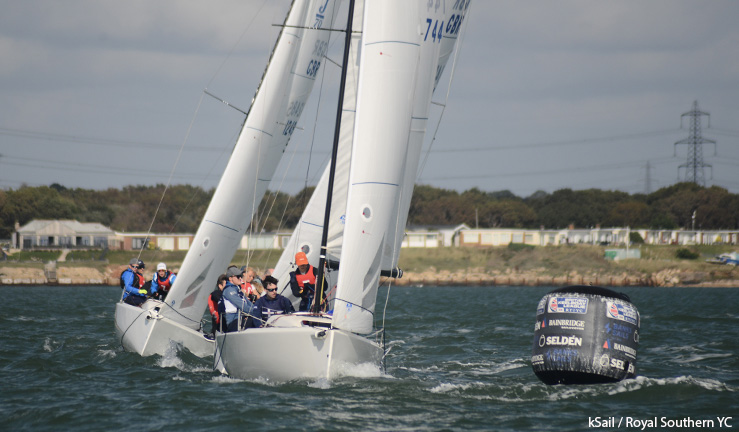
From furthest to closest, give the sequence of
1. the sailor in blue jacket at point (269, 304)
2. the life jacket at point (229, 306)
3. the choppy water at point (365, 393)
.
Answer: the life jacket at point (229, 306), the sailor in blue jacket at point (269, 304), the choppy water at point (365, 393)

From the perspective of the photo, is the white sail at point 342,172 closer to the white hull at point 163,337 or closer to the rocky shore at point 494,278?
the white hull at point 163,337

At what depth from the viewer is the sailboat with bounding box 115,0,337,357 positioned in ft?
51.8

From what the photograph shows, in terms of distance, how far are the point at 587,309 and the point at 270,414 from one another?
13.6 ft

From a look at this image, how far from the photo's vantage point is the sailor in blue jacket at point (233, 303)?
13.0m

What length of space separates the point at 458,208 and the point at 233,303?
93938 mm

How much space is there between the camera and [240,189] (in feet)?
53.5

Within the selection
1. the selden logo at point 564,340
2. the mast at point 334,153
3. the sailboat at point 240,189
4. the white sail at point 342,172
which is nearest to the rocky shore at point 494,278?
the sailboat at point 240,189

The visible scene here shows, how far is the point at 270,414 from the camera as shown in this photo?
10.4 metres

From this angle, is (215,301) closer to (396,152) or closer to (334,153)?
(334,153)

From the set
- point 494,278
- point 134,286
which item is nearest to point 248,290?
point 134,286

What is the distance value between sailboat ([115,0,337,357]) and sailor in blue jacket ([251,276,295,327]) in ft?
10.2

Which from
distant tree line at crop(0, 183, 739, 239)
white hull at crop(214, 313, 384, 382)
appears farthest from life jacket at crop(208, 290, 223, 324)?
distant tree line at crop(0, 183, 739, 239)

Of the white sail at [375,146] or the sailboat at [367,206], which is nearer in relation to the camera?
the sailboat at [367,206]

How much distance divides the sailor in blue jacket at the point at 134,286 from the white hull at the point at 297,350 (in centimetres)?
581
